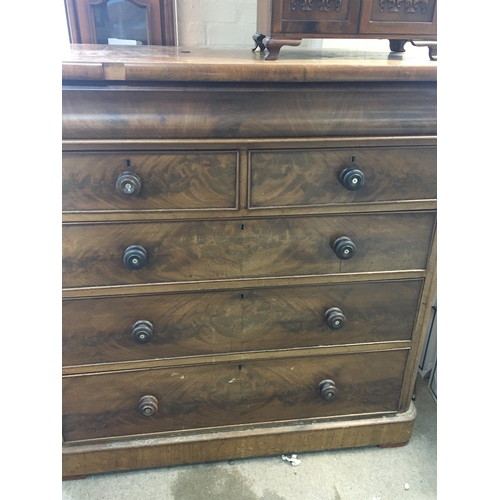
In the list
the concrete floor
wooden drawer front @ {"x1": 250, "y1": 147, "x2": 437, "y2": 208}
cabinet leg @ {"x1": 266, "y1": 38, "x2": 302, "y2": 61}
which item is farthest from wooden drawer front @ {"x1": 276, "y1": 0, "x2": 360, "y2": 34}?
the concrete floor

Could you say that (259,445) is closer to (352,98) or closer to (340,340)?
(340,340)

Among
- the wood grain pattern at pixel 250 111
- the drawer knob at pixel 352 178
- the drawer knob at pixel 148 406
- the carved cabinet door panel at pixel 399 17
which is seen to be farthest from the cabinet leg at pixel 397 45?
the drawer knob at pixel 148 406

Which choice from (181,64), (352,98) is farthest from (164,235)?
(352,98)

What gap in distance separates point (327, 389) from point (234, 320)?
313 millimetres

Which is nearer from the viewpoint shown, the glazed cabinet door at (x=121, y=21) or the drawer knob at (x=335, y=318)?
the drawer knob at (x=335, y=318)

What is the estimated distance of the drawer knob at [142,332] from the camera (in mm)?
987

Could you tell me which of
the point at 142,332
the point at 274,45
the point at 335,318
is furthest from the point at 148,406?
the point at 274,45

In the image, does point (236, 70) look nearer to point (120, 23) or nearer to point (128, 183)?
point (128, 183)

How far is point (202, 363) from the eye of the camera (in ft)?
3.52

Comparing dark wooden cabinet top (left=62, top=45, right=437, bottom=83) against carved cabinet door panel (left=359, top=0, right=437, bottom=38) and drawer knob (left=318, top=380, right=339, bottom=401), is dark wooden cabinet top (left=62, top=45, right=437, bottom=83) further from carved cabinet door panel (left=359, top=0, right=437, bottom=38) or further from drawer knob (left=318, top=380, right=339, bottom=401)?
drawer knob (left=318, top=380, right=339, bottom=401)

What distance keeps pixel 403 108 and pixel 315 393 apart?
2.41ft

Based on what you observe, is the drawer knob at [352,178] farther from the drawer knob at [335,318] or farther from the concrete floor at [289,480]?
the concrete floor at [289,480]

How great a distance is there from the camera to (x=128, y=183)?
0.85m

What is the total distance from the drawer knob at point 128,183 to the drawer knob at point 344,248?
0.45m
